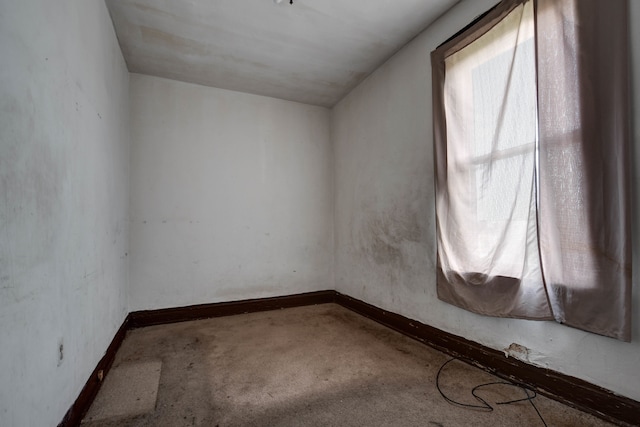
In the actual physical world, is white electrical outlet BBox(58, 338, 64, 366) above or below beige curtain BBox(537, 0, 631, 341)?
below

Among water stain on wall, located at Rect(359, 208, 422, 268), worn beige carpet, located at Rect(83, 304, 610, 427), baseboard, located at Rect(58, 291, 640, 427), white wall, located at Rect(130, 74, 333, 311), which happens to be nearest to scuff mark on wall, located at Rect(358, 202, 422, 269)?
water stain on wall, located at Rect(359, 208, 422, 268)

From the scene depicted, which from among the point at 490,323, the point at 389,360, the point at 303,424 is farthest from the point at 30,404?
the point at 490,323

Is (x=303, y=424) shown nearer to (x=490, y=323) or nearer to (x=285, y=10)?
(x=490, y=323)

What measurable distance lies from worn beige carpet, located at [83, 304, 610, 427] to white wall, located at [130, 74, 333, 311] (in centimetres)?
75

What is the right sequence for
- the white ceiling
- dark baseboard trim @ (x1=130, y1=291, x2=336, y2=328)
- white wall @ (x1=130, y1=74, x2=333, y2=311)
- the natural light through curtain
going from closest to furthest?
the natural light through curtain
the white ceiling
dark baseboard trim @ (x1=130, y1=291, x2=336, y2=328)
white wall @ (x1=130, y1=74, x2=333, y2=311)

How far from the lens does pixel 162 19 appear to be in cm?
247

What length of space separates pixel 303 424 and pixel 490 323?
1.42 meters

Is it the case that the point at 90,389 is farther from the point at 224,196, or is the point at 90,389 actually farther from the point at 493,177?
the point at 493,177

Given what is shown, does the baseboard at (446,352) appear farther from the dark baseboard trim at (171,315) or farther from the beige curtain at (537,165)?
the beige curtain at (537,165)

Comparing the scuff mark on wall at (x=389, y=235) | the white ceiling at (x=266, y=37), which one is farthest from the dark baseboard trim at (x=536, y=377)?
the white ceiling at (x=266, y=37)

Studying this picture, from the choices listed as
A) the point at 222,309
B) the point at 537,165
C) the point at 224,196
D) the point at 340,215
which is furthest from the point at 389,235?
the point at 222,309

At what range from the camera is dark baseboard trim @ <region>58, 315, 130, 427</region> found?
4.80 feet

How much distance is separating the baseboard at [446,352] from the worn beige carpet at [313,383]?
64 mm

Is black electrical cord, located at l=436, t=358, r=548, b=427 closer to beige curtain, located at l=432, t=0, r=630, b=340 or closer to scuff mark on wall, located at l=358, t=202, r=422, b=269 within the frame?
beige curtain, located at l=432, t=0, r=630, b=340
